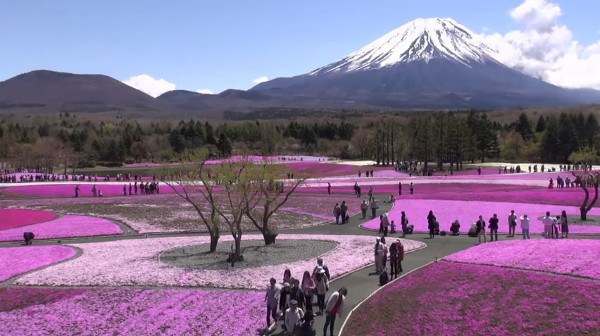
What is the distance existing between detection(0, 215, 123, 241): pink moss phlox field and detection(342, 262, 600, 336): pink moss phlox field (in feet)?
94.3

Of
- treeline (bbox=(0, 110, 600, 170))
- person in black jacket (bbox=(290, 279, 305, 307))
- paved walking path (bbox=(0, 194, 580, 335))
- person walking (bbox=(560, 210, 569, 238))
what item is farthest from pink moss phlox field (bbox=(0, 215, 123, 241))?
treeline (bbox=(0, 110, 600, 170))

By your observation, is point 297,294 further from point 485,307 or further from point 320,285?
point 485,307

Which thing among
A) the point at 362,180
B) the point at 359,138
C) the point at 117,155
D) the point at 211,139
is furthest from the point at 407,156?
the point at 117,155

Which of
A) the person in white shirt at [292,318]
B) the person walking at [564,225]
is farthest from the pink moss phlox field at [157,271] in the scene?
the person walking at [564,225]

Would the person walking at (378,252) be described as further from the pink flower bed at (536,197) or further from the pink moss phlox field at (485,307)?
the pink flower bed at (536,197)

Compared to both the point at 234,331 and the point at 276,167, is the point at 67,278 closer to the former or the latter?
the point at 234,331

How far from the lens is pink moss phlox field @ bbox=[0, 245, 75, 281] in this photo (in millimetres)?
29891

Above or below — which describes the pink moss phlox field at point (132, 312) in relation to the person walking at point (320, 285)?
below

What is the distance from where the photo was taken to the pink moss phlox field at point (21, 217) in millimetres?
49188

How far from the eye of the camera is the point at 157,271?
2809cm

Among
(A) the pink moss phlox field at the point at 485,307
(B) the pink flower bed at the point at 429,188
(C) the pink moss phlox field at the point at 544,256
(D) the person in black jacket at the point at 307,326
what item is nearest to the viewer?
(A) the pink moss phlox field at the point at 485,307

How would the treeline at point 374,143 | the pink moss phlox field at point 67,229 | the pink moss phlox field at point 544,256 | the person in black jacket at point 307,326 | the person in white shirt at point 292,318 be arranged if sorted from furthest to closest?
the treeline at point 374,143
the pink moss phlox field at point 67,229
the pink moss phlox field at point 544,256
the person in black jacket at point 307,326
the person in white shirt at point 292,318

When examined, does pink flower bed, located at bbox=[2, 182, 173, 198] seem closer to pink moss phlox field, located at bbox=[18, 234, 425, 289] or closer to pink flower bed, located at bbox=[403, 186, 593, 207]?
pink flower bed, located at bbox=[403, 186, 593, 207]

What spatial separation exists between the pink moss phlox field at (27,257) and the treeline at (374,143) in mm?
73073
